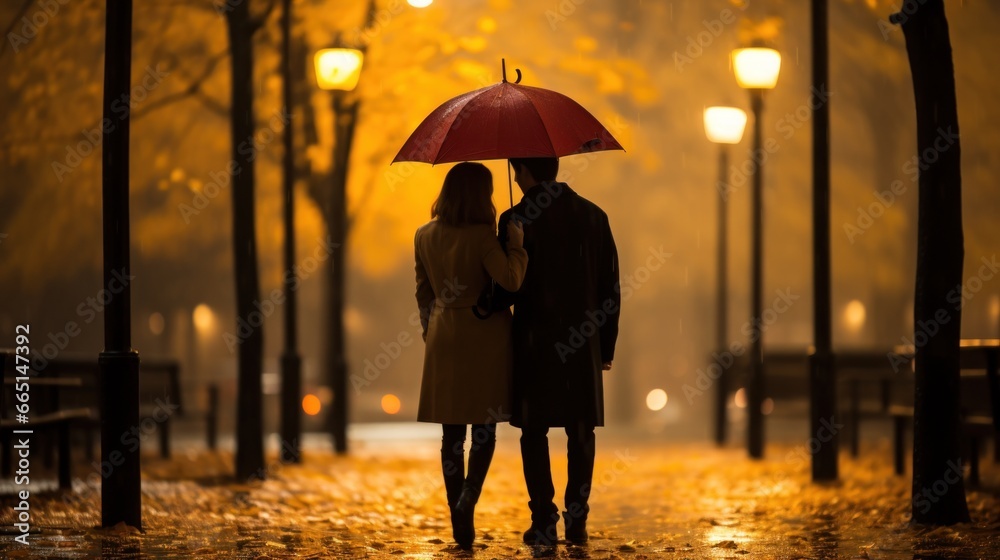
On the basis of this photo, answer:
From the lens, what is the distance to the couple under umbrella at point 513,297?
721 centimetres

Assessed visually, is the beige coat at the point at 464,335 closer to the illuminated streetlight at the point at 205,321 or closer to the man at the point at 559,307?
the man at the point at 559,307

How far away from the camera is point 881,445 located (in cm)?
1747

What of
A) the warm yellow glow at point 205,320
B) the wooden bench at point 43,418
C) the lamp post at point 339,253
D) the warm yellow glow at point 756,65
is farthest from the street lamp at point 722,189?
the warm yellow glow at point 205,320

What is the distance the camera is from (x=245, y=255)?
39.8 feet

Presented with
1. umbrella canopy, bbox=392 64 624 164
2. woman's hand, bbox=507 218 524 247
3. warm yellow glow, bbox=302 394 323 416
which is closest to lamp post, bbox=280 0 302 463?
umbrella canopy, bbox=392 64 624 164

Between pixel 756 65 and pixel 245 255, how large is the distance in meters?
5.53

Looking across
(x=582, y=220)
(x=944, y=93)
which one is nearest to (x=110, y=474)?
(x=582, y=220)

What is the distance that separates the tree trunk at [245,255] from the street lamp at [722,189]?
21.9 feet

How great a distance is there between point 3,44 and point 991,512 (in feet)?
35.4

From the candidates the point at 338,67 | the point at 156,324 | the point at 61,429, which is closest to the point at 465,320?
the point at 61,429

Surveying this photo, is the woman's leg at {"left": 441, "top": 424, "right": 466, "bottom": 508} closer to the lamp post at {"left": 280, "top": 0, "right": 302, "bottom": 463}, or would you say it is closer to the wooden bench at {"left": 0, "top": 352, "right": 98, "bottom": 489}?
the wooden bench at {"left": 0, "top": 352, "right": 98, "bottom": 489}

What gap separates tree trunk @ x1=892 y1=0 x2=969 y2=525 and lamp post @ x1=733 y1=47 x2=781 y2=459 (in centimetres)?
585

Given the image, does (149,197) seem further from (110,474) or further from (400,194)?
(110,474)

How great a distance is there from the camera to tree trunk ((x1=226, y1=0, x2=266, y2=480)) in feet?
39.4
